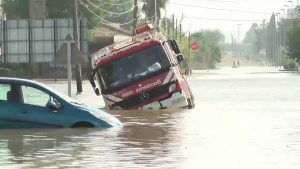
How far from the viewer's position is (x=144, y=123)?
2167cm

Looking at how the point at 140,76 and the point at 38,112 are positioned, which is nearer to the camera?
the point at 38,112

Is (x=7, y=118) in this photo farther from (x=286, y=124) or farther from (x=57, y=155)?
(x=286, y=124)

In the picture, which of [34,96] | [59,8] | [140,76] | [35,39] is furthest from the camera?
[59,8]

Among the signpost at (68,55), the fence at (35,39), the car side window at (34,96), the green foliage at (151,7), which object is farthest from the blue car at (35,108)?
the green foliage at (151,7)

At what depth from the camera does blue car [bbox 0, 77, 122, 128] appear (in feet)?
59.2

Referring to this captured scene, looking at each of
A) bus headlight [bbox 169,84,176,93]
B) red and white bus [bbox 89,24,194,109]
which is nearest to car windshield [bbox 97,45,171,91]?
red and white bus [bbox 89,24,194,109]

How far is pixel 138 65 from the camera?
27.1 metres

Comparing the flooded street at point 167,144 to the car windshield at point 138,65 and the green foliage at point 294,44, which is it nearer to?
the car windshield at point 138,65

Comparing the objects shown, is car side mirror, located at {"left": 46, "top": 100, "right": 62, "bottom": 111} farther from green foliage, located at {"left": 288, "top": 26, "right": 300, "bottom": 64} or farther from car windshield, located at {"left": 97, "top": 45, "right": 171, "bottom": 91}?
green foliage, located at {"left": 288, "top": 26, "right": 300, "bottom": 64}

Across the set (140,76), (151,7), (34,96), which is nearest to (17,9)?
(151,7)

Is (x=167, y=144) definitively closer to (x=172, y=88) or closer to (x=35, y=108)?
(x=35, y=108)

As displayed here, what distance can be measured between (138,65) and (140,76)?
39 centimetres

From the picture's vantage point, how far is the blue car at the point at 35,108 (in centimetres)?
1805

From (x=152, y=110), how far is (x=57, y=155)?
1312cm
